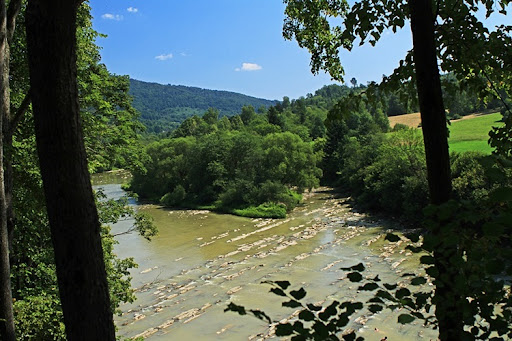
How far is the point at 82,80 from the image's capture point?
10.6 m

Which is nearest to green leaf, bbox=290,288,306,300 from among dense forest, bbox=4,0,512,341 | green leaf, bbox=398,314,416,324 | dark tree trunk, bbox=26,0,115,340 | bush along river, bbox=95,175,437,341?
dense forest, bbox=4,0,512,341

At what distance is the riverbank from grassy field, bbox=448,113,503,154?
43.2 feet

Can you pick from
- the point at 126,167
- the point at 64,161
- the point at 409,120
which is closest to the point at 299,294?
the point at 64,161

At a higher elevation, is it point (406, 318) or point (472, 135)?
point (406, 318)

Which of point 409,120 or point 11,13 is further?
point 409,120

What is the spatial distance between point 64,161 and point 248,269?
20801mm

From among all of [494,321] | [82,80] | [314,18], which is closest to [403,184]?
[82,80]

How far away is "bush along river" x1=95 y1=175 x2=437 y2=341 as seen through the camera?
51.5 ft

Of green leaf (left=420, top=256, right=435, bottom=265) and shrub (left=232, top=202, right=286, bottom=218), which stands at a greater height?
green leaf (left=420, top=256, right=435, bottom=265)

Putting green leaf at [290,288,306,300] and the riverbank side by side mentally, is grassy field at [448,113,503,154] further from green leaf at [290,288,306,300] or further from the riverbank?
green leaf at [290,288,306,300]

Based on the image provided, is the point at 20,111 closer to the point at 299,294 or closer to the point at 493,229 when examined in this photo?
the point at 299,294

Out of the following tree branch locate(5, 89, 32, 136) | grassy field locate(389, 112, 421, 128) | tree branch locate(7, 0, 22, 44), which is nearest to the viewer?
tree branch locate(7, 0, 22, 44)

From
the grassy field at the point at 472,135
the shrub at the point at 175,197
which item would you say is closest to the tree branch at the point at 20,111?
the grassy field at the point at 472,135

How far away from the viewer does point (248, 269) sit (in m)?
22.5
